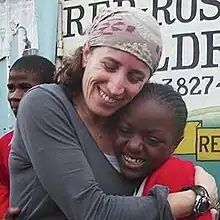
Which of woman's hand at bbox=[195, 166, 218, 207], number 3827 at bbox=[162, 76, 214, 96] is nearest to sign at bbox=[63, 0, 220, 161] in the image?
number 3827 at bbox=[162, 76, 214, 96]

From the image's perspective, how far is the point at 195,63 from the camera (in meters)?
Answer: 3.65

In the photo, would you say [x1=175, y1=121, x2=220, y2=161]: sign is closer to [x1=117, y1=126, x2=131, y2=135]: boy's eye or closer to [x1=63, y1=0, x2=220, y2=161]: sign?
[x1=63, y1=0, x2=220, y2=161]: sign

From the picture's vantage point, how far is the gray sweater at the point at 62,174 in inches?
71.3

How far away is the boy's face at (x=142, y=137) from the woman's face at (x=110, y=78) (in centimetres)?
6

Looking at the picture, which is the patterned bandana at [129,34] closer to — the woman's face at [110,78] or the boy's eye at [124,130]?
the woman's face at [110,78]

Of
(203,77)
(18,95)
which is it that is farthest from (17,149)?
(203,77)

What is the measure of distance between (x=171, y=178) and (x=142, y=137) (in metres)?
0.15

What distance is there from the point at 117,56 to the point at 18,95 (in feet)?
5.04

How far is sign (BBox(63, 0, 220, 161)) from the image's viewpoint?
3.60 meters

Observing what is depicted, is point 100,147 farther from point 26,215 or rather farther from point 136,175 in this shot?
point 26,215

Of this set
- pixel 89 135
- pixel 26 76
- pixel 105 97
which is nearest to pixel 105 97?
pixel 105 97

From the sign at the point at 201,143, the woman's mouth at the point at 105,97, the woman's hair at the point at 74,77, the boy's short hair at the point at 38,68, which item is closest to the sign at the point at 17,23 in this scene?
the boy's short hair at the point at 38,68

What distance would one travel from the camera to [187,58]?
367cm

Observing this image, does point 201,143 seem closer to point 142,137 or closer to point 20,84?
point 20,84
